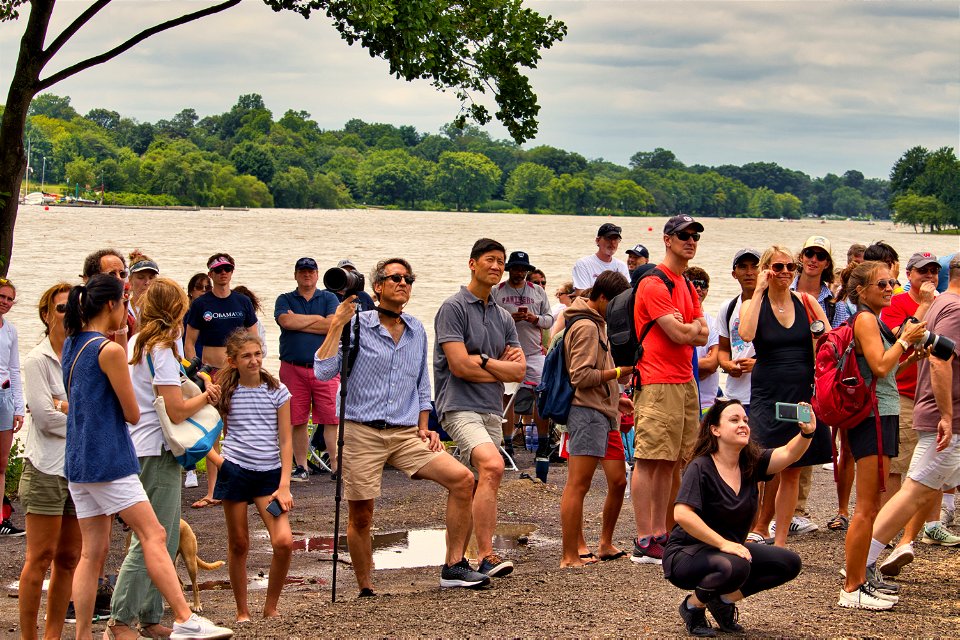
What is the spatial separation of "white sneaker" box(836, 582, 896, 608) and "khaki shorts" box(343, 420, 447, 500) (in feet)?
8.10

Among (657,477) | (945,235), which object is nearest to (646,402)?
(657,477)

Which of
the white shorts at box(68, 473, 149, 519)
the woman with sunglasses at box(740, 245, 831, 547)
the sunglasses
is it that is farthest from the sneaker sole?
the sunglasses

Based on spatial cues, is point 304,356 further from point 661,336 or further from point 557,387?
point 661,336

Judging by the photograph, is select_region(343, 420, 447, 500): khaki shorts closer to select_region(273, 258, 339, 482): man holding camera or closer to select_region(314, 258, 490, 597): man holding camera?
select_region(314, 258, 490, 597): man holding camera

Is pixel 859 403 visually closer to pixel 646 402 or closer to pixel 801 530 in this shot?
pixel 646 402

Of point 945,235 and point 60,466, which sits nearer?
point 60,466

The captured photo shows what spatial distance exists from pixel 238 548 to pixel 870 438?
3571 mm

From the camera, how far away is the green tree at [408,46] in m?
11.3

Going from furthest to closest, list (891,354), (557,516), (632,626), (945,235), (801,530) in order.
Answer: (945,235)
(557,516)
(801,530)
(891,354)
(632,626)

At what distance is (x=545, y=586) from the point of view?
287 inches

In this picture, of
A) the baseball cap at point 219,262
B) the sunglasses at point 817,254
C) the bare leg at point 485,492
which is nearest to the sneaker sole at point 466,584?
the bare leg at point 485,492

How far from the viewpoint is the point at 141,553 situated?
6.21 metres

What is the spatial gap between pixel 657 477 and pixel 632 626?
190cm

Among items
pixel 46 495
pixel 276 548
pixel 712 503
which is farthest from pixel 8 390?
pixel 712 503
